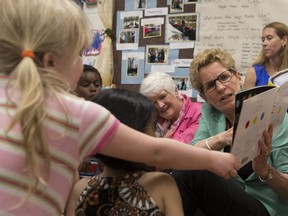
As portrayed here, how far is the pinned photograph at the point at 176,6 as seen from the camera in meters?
2.63

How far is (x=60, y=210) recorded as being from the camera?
866 millimetres

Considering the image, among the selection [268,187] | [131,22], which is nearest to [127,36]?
→ [131,22]

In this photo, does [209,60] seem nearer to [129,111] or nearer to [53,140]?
[129,111]

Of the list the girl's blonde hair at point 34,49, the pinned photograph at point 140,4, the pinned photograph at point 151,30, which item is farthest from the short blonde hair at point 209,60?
the pinned photograph at point 140,4

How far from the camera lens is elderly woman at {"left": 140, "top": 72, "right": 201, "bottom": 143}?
1962 mm

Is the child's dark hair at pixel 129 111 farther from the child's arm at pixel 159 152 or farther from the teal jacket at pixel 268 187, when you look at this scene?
the teal jacket at pixel 268 187

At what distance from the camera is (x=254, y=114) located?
1025 mm

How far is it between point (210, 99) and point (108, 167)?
649 mm

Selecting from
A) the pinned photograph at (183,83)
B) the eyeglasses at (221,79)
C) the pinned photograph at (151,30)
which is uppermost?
the pinned photograph at (151,30)

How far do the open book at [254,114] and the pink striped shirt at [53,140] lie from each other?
339 mm

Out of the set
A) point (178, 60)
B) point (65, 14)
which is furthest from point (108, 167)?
point (178, 60)

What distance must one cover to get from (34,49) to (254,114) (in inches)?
22.4

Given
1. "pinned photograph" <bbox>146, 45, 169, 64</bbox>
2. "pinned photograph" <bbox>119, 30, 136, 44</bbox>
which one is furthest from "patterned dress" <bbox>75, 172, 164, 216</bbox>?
"pinned photograph" <bbox>119, 30, 136, 44</bbox>

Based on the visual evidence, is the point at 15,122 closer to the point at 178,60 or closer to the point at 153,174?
the point at 153,174
